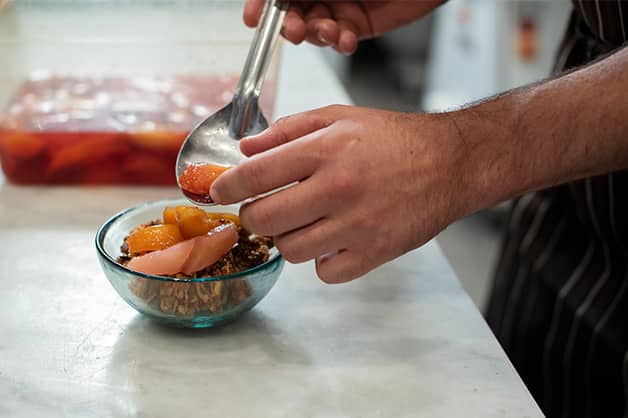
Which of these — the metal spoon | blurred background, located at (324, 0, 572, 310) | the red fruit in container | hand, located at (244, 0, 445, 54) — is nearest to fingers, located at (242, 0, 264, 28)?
hand, located at (244, 0, 445, 54)

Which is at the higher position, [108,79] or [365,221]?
[365,221]

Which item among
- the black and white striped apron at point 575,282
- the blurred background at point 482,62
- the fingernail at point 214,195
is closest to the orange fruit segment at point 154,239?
the fingernail at point 214,195

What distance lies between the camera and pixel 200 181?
94 centimetres

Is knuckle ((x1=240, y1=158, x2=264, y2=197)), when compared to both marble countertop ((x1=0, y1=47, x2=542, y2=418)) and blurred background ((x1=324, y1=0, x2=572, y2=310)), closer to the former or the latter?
marble countertop ((x1=0, y1=47, x2=542, y2=418))

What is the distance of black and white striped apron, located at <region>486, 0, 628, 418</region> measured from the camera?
118 cm

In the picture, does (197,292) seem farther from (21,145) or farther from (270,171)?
(21,145)

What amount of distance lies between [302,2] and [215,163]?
361 mm

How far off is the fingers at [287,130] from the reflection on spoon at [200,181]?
0.26 ft

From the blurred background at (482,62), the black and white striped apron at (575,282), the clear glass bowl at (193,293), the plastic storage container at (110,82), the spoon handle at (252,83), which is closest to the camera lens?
the clear glass bowl at (193,293)

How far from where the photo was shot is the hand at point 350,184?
83 cm

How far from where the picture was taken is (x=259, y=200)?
2.78ft

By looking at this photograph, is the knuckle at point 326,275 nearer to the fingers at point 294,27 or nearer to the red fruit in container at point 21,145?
the fingers at point 294,27

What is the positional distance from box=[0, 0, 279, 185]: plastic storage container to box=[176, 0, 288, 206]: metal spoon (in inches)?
9.3

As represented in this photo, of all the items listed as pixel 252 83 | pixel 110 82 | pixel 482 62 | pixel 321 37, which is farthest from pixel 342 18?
pixel 482 62
